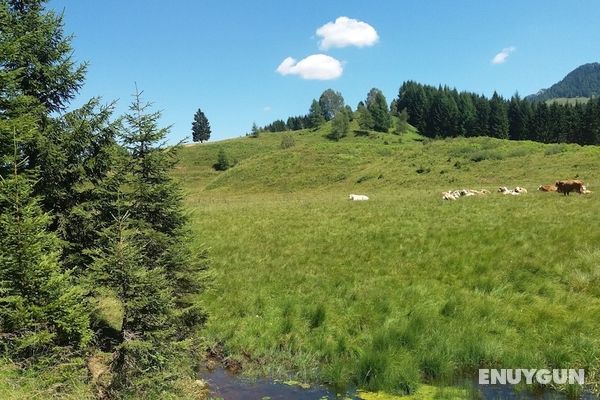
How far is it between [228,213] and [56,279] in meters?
29.3

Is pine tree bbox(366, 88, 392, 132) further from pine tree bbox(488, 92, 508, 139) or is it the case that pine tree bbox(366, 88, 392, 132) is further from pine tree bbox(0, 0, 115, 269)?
pine tree bbox(0, 0, 115, 269)

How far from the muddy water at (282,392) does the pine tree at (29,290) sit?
12.0 ft

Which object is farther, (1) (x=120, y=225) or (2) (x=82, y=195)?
(2) (x=82, y=195)

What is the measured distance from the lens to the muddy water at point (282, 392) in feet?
32.7

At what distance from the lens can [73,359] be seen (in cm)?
942

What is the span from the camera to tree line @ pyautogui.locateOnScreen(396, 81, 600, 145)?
120188 millimetres

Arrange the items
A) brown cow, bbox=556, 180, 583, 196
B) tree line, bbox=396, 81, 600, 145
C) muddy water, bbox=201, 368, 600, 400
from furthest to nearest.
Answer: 1. tree line, bbox=396, 81, 600, 145
2. brown cow, bbox=556, 180, 583, 196
3. muddy water, bbox=201, 368, 600, 400

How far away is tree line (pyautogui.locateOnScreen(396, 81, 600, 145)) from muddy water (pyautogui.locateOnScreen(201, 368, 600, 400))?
125387 millimetres

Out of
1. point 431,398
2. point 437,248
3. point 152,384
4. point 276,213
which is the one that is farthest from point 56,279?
point 276,213

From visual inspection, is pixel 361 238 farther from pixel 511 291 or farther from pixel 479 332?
pixel 479 332

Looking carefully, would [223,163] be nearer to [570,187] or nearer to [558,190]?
[558,190]

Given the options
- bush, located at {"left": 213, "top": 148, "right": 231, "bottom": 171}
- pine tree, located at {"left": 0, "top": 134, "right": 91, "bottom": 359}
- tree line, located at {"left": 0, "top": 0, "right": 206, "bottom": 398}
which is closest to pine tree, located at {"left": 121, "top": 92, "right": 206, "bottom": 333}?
tree line, located at {"left": 0, "top": 0, "right": 206, "bottom": 398}

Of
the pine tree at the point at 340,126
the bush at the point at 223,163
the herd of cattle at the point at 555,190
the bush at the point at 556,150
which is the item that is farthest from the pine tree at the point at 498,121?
the herd of cattle at the point at 555,190

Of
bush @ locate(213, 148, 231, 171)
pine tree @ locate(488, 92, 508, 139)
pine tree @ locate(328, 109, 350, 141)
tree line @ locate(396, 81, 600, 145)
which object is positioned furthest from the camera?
pine tree @ locate(488, 92, 508, 139)
